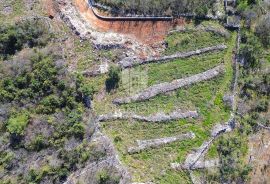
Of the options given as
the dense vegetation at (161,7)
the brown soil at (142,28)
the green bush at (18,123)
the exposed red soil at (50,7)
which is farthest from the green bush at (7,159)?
the dense vegetation at (161,7)

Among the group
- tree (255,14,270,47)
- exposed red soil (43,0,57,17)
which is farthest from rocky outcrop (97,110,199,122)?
exposed red soil (43,0,57,17)

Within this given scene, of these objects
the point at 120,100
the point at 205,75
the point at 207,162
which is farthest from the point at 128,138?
the point at 205,75

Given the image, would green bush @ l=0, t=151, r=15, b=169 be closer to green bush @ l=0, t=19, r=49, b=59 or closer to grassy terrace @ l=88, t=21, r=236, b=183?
grassy terrace @ l=88, t=21, r=236, b=183

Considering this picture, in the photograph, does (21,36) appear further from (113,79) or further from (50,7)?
(113,79)

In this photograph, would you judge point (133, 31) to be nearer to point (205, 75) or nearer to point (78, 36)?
point (78, 36)

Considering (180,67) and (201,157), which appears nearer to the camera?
(201,157)

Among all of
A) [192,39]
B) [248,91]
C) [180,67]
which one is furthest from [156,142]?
[192,39]
